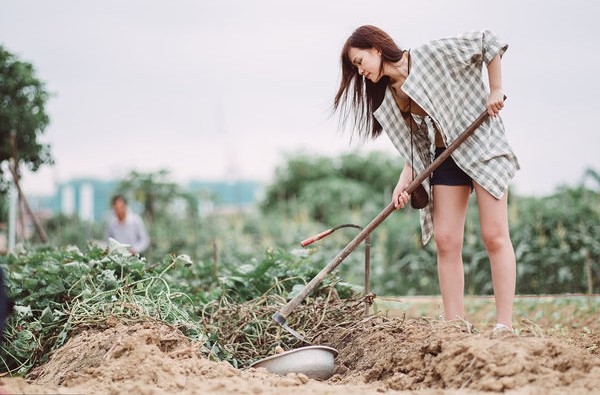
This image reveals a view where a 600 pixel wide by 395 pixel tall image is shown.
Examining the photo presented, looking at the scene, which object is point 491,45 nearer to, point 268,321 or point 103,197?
point 268,321

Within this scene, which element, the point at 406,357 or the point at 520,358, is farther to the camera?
the point at 406,357

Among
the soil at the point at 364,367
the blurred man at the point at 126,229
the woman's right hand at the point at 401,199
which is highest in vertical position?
the woman's right hand at the point at 401,199

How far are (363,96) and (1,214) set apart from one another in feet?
26.2

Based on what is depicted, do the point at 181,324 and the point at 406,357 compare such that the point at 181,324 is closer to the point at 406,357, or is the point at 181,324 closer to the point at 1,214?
the point at 406,357

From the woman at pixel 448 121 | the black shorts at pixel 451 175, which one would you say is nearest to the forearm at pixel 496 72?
the woman at pixel 448 121

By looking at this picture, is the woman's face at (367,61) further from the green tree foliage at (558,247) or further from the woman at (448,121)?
the green tree foliage at (558,247)

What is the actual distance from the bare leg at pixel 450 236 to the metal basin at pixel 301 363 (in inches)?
26.6

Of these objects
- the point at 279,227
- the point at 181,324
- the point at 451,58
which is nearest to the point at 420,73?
the point at 451,58

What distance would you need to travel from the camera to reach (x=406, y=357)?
266cm

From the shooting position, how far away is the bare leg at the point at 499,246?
117 inches

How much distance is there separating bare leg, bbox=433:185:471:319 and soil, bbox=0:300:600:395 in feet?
0.74

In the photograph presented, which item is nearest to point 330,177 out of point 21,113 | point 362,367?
point 21,113

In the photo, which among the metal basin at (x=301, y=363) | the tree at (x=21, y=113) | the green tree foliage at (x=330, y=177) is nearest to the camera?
the metal basin at (x=301, y=363)

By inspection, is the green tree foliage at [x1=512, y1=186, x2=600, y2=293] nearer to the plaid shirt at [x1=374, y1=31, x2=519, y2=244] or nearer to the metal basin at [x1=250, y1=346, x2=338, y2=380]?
the plaid shirt at [x1=374, y1=31, x2=519, y2=244]
